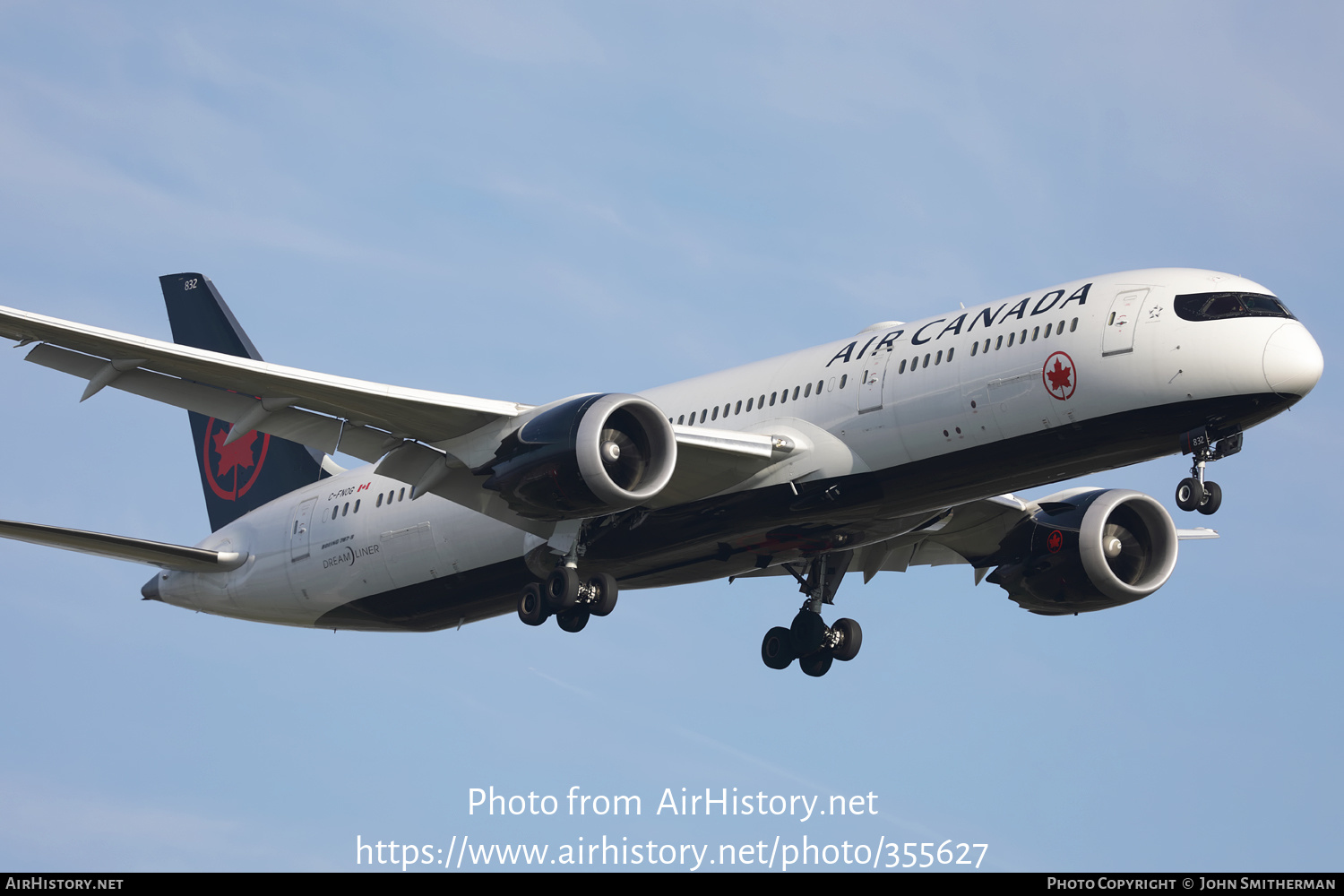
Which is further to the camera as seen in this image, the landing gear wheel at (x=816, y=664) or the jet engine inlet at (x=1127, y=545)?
the landing gear wheel at (x=816, y=664)

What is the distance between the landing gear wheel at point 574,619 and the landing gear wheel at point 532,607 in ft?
1.15

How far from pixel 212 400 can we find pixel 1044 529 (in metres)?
18.1

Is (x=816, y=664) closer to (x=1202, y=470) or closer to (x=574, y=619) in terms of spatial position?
(x=574, y=619)

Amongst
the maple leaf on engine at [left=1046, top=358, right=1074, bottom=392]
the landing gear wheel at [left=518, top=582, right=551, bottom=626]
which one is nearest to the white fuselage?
the maple leaf on engine at [left=1046, top=358, right=1074, bottom=392]

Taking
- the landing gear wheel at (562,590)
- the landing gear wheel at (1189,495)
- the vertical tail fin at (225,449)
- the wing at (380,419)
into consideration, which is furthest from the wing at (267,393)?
the landing gear wheel at (1189,495)

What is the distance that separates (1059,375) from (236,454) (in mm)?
22852

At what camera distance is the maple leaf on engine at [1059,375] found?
28.7 m

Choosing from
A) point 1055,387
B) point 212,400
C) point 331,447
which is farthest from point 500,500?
point 1055,387

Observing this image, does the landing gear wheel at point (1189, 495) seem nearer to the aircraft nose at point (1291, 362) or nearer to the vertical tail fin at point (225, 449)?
the aircraft nose at point (1291, 362)

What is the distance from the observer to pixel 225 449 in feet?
143

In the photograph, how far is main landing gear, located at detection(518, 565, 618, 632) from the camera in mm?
33219

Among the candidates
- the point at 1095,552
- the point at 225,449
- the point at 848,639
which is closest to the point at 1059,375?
the point at 1095,552

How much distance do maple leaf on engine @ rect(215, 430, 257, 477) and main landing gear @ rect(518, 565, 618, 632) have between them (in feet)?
40.5
